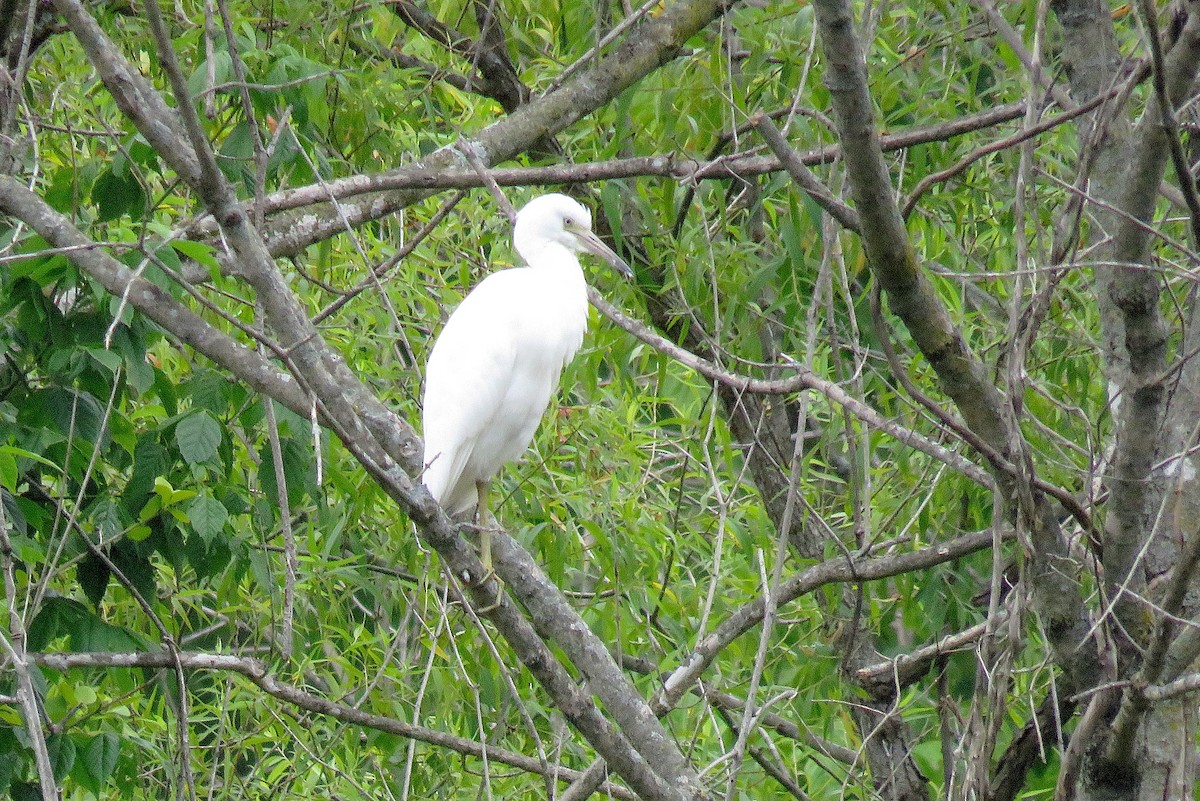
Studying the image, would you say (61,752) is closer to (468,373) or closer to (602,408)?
(468,373)

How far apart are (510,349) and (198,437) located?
102cm

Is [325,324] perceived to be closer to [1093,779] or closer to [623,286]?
[623,286]

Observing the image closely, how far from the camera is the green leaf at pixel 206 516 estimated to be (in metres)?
2.49

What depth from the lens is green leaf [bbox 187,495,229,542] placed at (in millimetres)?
2490

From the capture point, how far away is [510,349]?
331 cm

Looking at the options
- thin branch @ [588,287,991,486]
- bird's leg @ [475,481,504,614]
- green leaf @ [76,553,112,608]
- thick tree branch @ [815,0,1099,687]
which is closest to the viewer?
thick tree branch @ [815,0,1099,687]

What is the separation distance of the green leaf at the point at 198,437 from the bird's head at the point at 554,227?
1.08 m

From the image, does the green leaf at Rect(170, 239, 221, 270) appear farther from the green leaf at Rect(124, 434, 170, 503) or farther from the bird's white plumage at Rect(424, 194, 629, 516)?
the bird's white plumage at Rect(424, 194, 629, 516)

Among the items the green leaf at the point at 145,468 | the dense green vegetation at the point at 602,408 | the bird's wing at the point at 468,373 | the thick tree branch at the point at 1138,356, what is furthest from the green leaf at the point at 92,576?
the thick tree branch at the point at 1138,356

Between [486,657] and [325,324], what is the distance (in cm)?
98

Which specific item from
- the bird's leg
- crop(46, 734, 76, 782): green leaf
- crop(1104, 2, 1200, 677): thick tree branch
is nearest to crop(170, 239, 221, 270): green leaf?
the bird's leg

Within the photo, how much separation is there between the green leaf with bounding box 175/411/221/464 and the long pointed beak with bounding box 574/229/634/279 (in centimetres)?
114

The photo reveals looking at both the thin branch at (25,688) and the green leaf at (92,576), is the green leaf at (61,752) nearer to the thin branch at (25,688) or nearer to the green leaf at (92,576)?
the green leaf at (92,576)

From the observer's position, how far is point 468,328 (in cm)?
326
